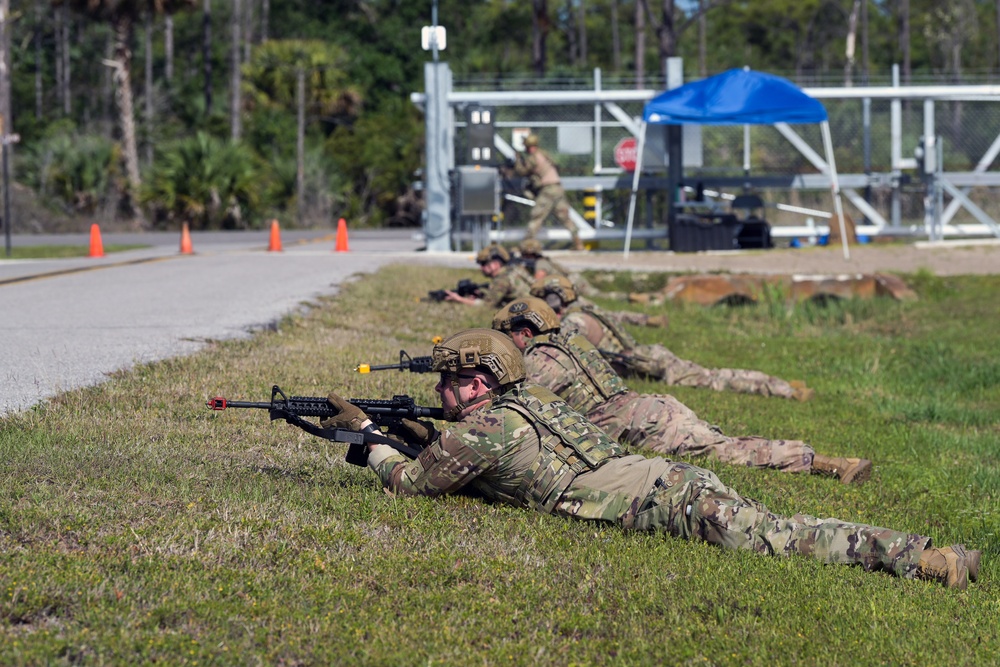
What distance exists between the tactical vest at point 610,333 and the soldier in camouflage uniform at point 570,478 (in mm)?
4412

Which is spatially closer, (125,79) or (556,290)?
(556,290)

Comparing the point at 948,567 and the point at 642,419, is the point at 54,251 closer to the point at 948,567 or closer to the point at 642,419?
the point at 642,419

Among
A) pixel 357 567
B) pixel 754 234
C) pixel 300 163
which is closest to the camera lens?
pixel 357 567

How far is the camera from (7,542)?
484 cm

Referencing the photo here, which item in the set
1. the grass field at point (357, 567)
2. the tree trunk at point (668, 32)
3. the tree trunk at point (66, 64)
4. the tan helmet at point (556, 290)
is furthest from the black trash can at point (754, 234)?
the tree trunk at point (66, 64)

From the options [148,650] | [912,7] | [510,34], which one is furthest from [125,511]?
[912,7]

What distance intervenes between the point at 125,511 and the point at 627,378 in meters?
6.12

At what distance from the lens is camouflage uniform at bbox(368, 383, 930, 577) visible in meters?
5.55

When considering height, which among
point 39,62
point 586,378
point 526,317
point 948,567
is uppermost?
point 39,62

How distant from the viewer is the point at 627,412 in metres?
8.07

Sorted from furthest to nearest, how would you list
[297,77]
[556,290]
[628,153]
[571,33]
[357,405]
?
1. [571,33]
2. [297,77]
3. [628,153]
4. [556,290]
5. [357,405]

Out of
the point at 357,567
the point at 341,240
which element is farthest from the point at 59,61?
the point at 357,567

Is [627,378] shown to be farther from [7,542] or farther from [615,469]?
[7,542]

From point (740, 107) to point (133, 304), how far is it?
11163 millimetres
